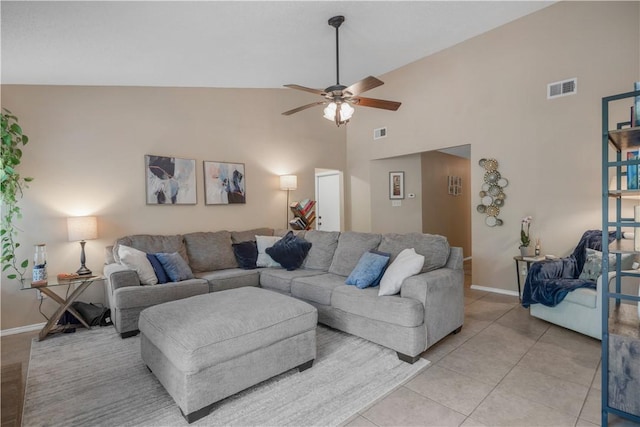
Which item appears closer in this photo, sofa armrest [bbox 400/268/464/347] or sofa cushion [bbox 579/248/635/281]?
sofa armrest [bbox 400/268/464/347]

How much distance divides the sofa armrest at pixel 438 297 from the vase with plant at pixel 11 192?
3447 millimetres

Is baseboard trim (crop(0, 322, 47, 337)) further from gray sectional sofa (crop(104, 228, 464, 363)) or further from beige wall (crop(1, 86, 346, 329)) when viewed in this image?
gray sectional sofa (crop(104, 228, 464, 363))

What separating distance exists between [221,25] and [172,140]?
193 cm

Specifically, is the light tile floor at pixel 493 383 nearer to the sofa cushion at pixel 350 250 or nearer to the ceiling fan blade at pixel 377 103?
the sofa cushion at pixel 350 250

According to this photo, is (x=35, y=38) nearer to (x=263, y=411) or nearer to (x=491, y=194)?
(x=263, y=411)

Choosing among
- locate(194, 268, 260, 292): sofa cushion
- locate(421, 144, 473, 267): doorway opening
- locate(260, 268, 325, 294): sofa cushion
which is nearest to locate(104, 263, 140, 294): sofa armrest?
locate(194, 268, 260, 292): sofa cushion

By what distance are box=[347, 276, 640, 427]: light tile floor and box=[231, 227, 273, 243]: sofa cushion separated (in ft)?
9.15

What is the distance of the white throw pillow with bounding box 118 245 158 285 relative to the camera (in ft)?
10.3

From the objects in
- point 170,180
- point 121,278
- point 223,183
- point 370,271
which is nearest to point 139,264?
point 121,278

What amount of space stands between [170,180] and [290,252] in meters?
1.87

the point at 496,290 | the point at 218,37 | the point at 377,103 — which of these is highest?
the point at 218,37

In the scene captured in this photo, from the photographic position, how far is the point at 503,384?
2.11 meters

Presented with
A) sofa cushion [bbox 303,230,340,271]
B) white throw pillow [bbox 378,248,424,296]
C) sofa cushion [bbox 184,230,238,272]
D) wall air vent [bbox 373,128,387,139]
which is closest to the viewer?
white throw pillow [bbox 378,248,424,296]

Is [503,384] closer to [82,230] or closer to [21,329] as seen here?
[82,230]
